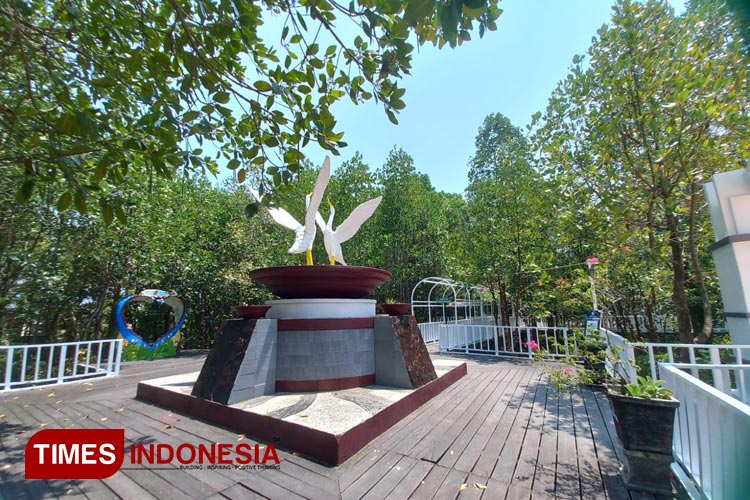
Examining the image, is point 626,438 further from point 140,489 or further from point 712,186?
point 712,186

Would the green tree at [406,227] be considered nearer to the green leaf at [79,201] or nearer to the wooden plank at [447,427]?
the wooden plank at [447,427]

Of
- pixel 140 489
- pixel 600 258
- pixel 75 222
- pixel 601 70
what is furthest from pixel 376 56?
pixel 75 222

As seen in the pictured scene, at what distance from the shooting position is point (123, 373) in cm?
628

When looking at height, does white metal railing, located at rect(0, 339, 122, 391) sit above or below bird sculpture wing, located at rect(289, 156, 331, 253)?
below

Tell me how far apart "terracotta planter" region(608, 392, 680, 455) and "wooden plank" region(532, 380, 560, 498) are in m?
0.56

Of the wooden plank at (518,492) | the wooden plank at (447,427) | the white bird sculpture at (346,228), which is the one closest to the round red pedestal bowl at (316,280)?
the white bird sculpture at (346,228)

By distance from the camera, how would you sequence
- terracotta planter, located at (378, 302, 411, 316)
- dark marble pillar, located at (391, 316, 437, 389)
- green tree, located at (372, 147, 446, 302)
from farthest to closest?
green tree, located at (372, 147, 446, 302) < terracotta planter, located at (378, 302, 411, 316) < dark marble pillar, located at (391, 316, 437, 389)

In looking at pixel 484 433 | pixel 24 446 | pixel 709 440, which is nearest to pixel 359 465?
pixel 484 433

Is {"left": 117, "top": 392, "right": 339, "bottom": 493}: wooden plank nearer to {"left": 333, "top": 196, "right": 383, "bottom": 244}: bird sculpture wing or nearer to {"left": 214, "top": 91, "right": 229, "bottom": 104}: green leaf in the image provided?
{"left": 214, "top": 91, "right": 229, "bottom": 104}: green leaf

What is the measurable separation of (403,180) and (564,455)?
473 inches

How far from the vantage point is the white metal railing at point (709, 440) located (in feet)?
4.82

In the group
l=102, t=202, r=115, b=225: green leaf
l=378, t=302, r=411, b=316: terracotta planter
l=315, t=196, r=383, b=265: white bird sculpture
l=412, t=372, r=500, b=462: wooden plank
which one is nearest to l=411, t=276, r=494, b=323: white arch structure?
l=315, t=196, r=383, b=265: white bird sculpture

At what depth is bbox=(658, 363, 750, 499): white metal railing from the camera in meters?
1.47

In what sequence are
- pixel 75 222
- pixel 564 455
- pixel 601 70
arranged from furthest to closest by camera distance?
pixel 75 222, pixel 601 70, pixel 564 455
